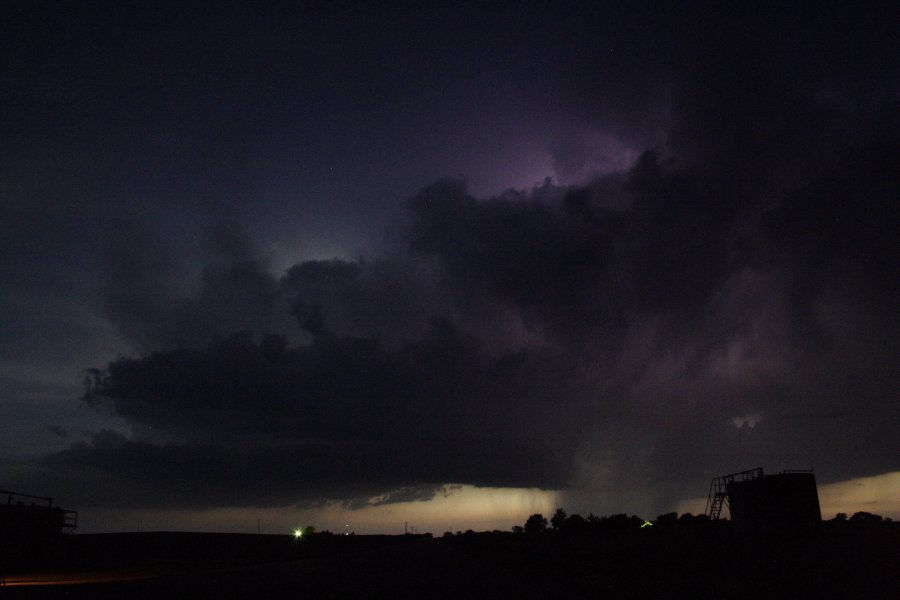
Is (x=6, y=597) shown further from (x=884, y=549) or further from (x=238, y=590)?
(x=884, y=549)

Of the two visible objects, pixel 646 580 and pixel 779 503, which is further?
pixel 779 503

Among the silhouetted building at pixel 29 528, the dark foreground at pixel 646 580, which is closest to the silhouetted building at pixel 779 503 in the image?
the dark foreground at pixel 646 580

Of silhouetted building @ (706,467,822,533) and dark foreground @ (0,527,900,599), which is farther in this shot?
silhouetted building @ (706,467,822,533)

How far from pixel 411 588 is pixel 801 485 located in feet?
144

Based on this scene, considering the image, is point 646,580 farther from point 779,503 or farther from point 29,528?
point 29,528

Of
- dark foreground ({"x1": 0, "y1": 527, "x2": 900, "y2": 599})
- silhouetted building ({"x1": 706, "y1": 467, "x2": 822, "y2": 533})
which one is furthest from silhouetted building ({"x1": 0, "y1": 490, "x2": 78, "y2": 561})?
silhouetted building ({"x1": 706, "y1": 467, "x2": 822, "y2": 533})

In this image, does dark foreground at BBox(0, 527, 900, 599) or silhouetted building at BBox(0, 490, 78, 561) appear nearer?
dark foreground at BBox(0, 527, 900, 599)

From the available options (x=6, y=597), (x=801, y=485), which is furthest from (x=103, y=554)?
(x=801, y=485)

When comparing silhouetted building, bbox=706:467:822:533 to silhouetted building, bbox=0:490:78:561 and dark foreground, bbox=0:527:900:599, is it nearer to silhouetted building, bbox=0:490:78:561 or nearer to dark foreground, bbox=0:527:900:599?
dark foreground, bbox=0:527:900:599

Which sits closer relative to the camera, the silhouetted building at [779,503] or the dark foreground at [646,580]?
the dark foreground at [646,580]

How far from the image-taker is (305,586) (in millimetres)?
38000

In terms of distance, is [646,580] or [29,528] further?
[29,528]

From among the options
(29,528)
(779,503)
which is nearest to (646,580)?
(779,503)

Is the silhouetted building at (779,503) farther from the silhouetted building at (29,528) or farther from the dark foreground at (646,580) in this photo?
the silhouetted building at (29,528)
